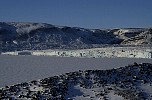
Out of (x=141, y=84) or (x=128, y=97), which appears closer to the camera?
(x=128, y=97)

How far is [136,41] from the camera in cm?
6956

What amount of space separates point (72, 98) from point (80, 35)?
72.5 m

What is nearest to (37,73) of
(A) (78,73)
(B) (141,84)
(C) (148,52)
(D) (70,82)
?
(A) (78,73)

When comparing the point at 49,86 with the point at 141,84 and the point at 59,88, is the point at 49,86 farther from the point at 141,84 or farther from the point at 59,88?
the point at 141,84

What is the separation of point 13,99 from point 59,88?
2.34 m

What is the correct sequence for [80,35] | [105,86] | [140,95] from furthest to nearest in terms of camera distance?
[80,35] < [105,86] < [140,95]

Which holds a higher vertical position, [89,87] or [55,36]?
[55,36]

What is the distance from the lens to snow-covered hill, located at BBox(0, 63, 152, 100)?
15.2m

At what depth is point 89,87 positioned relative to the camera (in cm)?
1675

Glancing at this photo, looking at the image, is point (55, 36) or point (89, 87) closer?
point (89, 87)

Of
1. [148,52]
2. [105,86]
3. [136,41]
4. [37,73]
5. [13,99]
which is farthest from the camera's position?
[136,41]

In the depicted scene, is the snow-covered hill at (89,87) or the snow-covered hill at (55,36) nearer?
the snow-covered hill at (89,87)

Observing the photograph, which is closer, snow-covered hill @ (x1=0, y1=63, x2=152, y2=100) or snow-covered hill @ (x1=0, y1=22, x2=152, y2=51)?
snow-covered hill @ (x1=0, y1=63, x2=152, y2=100)

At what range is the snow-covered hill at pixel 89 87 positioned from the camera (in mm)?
15223
